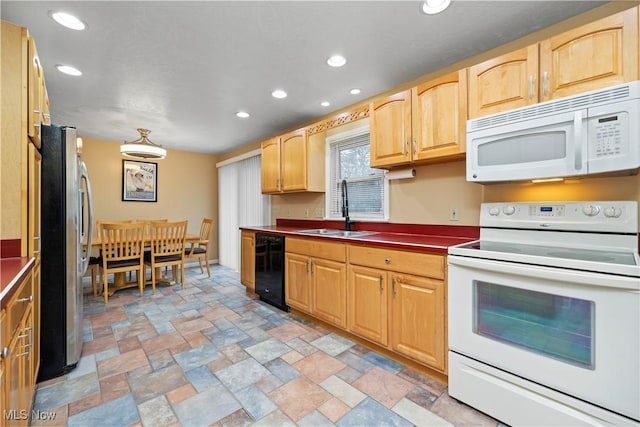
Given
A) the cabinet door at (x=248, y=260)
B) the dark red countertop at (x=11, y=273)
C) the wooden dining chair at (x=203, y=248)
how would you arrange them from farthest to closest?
the wooden dining chair at (x=203, y=248)
the cabinet door at (x=248, y=260)
the dark red countertop at (x=11, y=273)

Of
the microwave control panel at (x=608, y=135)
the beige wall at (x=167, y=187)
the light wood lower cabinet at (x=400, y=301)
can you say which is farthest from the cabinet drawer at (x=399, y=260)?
the beige wall at (x=167, y=187)

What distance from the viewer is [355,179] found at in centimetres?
327

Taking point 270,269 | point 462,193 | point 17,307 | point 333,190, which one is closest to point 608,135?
point 462,193

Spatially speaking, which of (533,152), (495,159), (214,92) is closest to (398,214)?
(495,159)

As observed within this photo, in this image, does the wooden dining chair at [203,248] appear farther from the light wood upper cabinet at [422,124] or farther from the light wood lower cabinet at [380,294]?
the light wood upper cabinet at [422,124]

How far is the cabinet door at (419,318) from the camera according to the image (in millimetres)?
1815

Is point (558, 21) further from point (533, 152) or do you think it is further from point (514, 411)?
point (514, 411)

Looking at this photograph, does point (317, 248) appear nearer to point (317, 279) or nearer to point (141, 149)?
point (317, 279)

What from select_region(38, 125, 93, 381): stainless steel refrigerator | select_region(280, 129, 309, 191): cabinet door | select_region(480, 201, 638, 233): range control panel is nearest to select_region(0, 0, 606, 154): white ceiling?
select_region(280, 129, 309, 191): cabinet door

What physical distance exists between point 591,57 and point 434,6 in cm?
90

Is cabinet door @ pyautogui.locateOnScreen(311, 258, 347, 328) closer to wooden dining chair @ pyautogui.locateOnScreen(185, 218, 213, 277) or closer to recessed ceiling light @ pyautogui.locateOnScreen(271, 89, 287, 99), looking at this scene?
recessed ceiling light @ pyautogui.locateOnScreen(271, 89, 287, 99)

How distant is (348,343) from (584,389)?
1.53 metres

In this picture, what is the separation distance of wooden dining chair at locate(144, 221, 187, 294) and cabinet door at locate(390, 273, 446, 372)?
10.8 ft

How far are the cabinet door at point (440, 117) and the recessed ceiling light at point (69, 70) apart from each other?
9.58 ft
